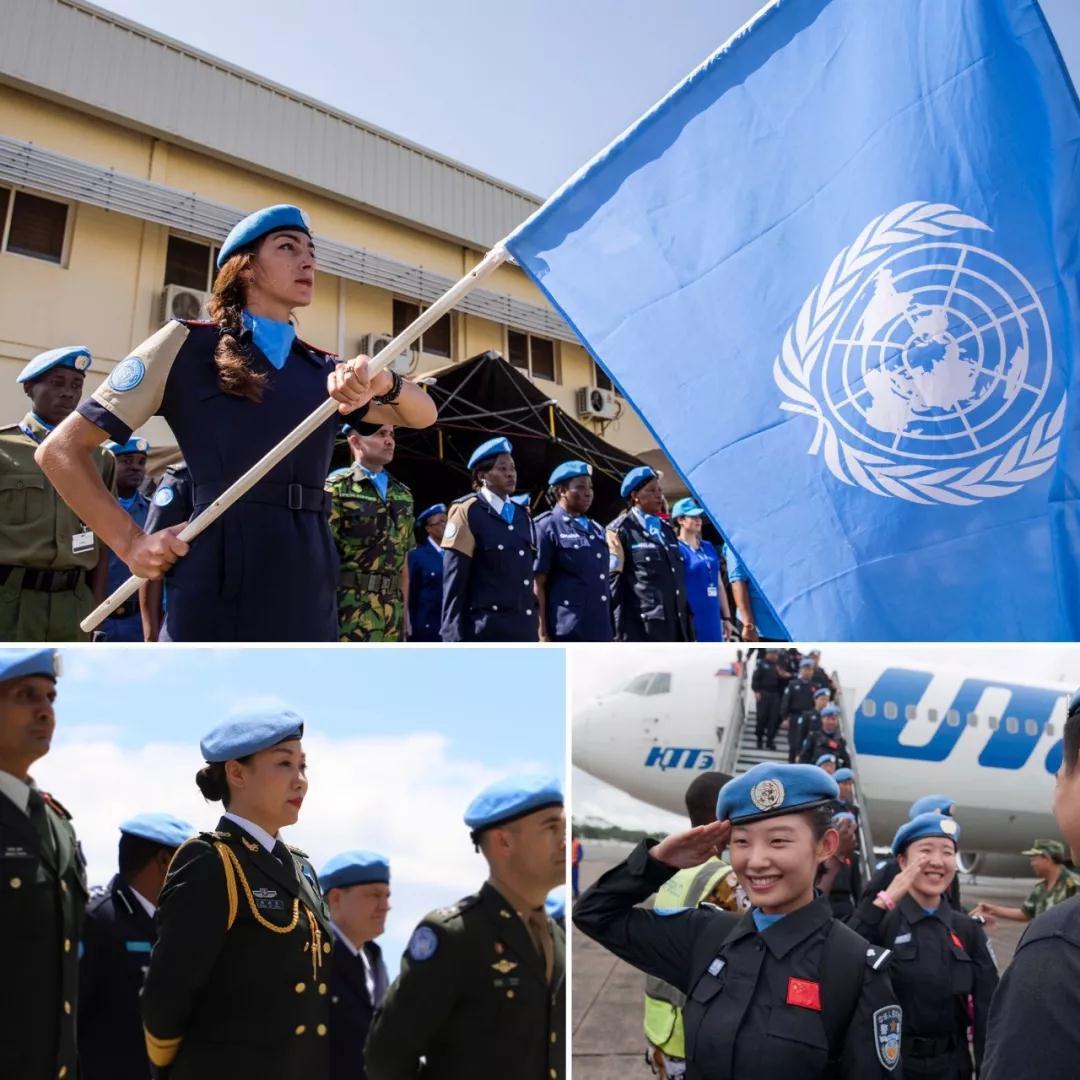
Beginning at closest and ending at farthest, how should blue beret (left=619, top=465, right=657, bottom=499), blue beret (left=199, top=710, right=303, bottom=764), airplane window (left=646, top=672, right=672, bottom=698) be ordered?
airplane window (left=646, top=672, right=672, bottom=698)
blue beret (left=199, top=710, right=303, bottom=764)
blue beret (left=619, top=465, right=657, bottom=499)

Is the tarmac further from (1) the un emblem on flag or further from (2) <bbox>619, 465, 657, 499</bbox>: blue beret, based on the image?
(2) <bbox>619, 465, 657, 499</bbox>: blue beret

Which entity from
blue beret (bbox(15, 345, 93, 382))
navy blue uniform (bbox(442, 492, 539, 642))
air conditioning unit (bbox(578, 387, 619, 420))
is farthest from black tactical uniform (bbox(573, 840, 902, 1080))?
air conditioning unit (bbox(578, 387, 619, 420))

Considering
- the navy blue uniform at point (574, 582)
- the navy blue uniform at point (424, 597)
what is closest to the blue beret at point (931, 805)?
the navy blue uniform at point (574, 582)

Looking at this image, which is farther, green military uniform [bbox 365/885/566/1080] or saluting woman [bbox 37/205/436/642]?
saluting woman [bbox 37/205/436/642]

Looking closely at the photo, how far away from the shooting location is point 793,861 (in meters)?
1.76

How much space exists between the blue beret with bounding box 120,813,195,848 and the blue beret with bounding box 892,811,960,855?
52.7 inches

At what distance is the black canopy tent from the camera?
29.8 ft

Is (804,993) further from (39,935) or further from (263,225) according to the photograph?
(263,225)

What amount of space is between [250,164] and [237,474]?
11577 millimetres

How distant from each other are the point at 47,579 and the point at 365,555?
5.81 ft

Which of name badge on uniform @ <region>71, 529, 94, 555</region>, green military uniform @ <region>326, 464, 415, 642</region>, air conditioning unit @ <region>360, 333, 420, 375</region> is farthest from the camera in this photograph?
air conditioning unit @ <region>360, 333, 420, 375</region>

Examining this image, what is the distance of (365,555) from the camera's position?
5.32 metres

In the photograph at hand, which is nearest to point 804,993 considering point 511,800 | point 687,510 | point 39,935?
point 511,800

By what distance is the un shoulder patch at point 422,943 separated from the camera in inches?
71.9
